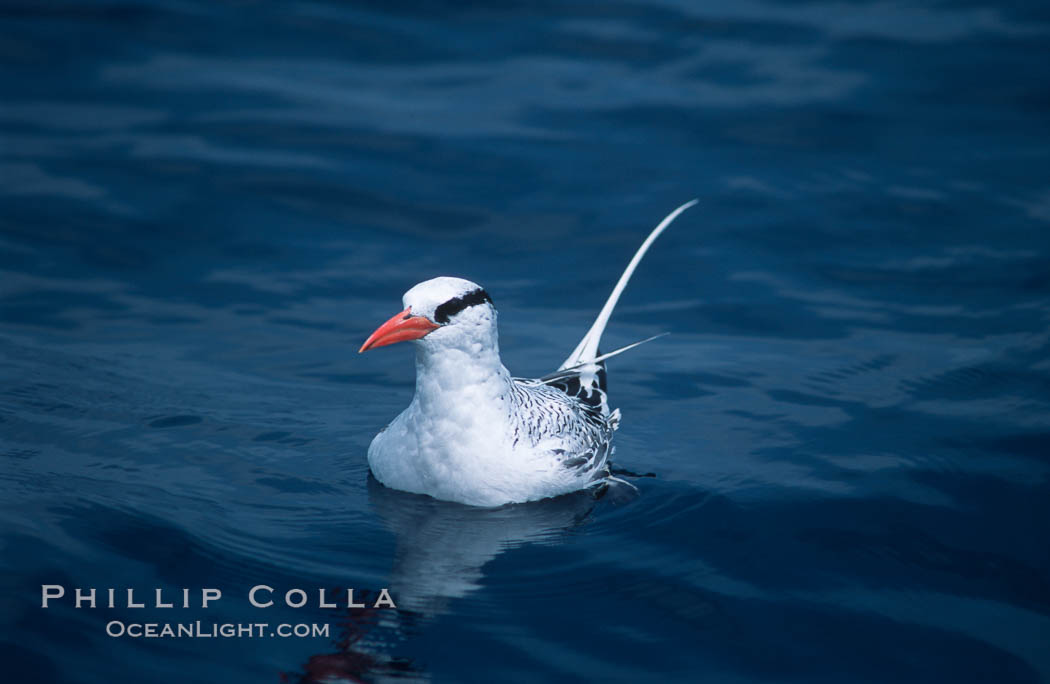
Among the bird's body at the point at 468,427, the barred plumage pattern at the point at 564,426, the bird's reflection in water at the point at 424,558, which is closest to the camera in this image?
the bird's reflection in water at the point at 424,558

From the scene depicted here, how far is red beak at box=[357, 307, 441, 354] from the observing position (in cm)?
739

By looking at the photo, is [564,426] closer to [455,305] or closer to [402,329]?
[455,305]

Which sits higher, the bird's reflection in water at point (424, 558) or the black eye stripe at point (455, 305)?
the black eye stripe at point (455, 305)

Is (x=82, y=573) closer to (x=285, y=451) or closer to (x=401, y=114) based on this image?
(x=285, y=451)

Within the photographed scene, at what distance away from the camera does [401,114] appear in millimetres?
16625

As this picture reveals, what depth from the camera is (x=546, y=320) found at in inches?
472

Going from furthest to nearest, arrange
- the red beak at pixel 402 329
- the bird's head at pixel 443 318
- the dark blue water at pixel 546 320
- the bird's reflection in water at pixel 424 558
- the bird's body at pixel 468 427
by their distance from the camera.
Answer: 1. the bird's body at pixel 468 427
2. the bird's head at pixel 443 318
3. the red beak at pixel 402 329
4. the dark blue water at pixel 546 320
5. the bird's reflection in water at pixel 424 558

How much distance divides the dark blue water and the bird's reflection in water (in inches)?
1.1

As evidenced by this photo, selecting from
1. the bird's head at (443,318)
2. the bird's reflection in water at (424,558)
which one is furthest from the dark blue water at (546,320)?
the bird's head at (443,318)

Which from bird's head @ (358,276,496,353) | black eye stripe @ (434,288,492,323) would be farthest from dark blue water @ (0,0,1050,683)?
black eye stripe @ (434,288,492,323)

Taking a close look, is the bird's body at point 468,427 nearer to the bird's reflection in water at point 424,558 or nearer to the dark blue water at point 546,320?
the bird's reflection in water at point 424,558

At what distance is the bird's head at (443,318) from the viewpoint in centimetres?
754

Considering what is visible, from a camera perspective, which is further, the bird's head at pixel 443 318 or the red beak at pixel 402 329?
the bird's head at pixel 443 318

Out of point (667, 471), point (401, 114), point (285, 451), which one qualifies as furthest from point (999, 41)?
point (285, 451)
